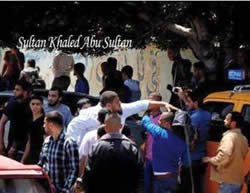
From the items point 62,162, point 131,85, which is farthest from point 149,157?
point 131,85

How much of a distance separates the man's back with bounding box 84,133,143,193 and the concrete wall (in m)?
15.7

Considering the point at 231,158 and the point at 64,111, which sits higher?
the point at 64,111

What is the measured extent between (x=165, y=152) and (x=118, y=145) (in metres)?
2.24

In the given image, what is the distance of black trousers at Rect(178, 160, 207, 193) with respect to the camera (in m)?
11.4

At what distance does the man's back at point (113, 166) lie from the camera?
345 inches

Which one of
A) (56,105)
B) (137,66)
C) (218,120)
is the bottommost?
(218,120)

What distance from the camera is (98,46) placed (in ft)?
60.4

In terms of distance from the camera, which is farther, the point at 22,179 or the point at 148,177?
the point at 148,177

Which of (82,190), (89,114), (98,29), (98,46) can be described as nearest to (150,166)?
(89,114)

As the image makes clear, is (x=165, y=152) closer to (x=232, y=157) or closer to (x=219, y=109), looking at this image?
(x=232, y=157)

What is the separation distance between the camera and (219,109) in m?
11.7

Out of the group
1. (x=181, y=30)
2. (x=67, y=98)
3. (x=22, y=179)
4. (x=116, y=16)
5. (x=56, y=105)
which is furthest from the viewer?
(x=181, y=30)

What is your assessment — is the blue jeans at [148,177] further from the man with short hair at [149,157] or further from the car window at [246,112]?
the car window at [246,112]

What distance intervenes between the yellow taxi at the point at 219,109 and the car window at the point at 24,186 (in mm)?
4376
